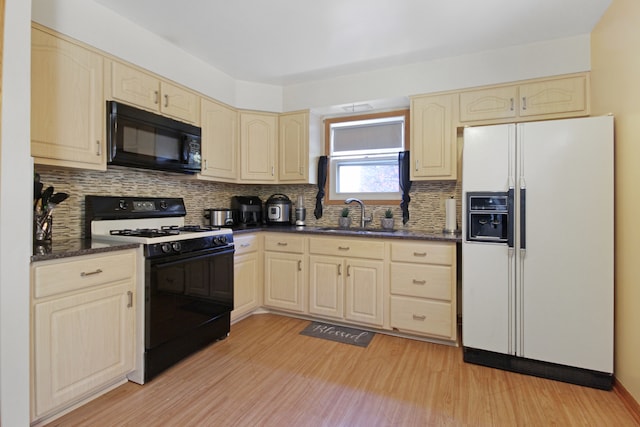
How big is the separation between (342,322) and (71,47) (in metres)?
2.77

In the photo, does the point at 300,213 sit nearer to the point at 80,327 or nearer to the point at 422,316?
the point at 422,316

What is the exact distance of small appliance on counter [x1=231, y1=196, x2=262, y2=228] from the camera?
3305mm

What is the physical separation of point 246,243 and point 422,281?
62.2 inches

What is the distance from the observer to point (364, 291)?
2.69 metres

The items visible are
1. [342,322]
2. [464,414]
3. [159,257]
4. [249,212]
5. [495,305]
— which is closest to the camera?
[464,414]

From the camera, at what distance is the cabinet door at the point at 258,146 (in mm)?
3219

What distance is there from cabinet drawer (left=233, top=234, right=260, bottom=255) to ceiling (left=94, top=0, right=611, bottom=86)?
159cm

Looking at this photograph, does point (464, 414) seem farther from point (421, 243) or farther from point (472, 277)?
point (421, 243)

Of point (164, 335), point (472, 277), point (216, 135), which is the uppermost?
point (216, 135)

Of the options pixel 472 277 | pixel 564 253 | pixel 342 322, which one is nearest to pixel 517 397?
pixel 472 277

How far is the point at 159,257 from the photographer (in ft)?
6.43

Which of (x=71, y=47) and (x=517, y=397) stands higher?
(x=71, y=47)

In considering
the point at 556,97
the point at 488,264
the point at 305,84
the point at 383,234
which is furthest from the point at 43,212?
the point at 556,97

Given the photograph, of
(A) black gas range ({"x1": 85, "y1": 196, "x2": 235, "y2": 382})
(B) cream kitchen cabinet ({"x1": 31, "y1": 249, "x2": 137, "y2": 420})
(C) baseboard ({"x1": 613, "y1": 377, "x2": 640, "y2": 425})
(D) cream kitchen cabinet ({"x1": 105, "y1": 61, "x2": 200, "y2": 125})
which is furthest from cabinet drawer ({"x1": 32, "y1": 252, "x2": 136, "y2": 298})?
(C) baseboard ({"x1": 613, "y1": 377, "x2": 640, "y2": 425})
